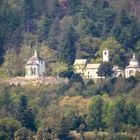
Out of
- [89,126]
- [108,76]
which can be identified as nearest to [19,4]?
[108,76]

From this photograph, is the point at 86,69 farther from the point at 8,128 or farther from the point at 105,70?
the point at 8,128

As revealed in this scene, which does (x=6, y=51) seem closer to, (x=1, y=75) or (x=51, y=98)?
(x=1, y=75)

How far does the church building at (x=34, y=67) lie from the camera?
11799cm

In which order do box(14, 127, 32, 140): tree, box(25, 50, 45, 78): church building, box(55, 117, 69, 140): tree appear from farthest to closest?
box(25, 50, 45, 78): church building
box(55, 117, 69, 140): tree
box(14, 127, 32, 140): tree

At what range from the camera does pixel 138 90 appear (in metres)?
111

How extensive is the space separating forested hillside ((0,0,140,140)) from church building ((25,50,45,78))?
57 cm

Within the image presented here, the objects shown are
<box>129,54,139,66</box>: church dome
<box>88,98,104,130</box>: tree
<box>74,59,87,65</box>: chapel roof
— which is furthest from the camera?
<box>74,59,87,65</box>: chapel roof

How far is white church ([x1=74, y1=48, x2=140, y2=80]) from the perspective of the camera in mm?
117125

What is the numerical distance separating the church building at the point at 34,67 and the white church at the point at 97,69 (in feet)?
8.05

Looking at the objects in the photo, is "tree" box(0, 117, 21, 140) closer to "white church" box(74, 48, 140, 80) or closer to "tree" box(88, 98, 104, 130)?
"tree" box(88, 98, 104, 130)

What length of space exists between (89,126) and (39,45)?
2197 centimetres

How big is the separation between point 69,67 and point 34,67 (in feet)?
8.20

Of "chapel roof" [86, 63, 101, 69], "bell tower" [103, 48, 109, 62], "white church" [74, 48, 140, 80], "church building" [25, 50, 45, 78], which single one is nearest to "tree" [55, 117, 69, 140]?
"white church" [74, 48, 140, 80]

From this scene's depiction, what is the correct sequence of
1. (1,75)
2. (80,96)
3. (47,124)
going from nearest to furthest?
(47,124)
(80,96)
(1,75)
